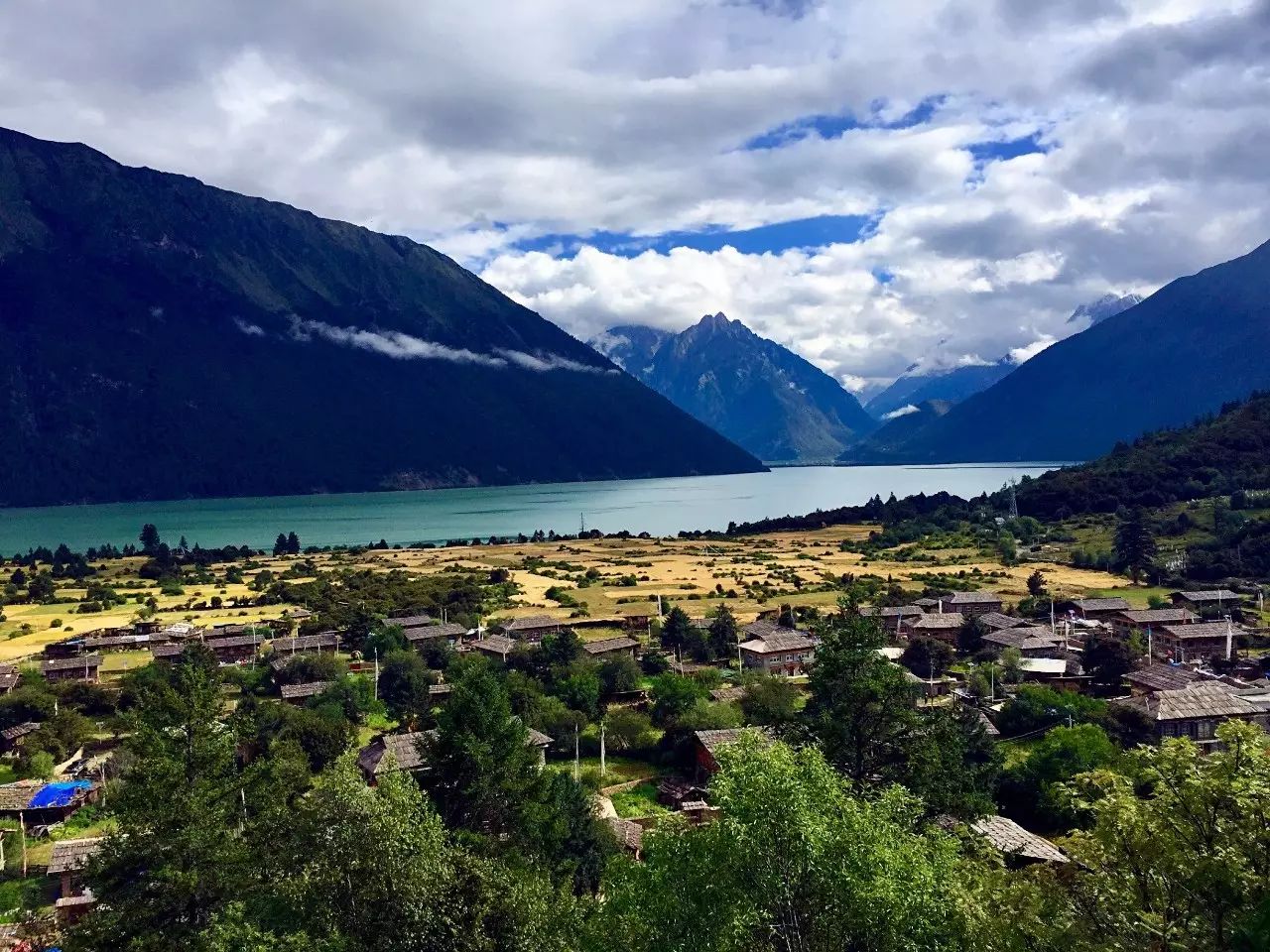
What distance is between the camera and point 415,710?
36344mm

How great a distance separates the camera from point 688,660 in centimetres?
4728

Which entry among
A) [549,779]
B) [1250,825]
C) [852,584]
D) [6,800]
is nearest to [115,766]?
[6,800]

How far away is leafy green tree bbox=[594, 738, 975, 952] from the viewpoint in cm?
1127

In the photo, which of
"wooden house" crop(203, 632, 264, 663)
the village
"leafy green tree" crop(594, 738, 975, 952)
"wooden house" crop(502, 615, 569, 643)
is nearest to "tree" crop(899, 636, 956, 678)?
the village

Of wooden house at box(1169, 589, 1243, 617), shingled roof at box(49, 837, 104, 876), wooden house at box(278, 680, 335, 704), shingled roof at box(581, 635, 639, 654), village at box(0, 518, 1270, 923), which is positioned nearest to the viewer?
shingled roof at box(49, 837, 104, 876)

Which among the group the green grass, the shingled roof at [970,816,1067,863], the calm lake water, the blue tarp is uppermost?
the calm lake water

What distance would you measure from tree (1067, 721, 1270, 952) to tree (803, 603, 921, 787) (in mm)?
7493

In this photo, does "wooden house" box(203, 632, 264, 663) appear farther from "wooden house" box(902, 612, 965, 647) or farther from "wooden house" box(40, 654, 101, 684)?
"wooden house" box(902, 612, 965, 647)

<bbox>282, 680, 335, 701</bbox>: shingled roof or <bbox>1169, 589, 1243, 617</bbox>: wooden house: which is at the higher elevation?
<bbox>1169, 589, 1243, 617</bbox>: wooden house

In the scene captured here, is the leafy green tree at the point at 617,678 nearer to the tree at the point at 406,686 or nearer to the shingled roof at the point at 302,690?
the tree at the point at 406,686

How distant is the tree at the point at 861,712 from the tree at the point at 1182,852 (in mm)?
7493

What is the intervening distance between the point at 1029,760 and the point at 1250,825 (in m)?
18.5

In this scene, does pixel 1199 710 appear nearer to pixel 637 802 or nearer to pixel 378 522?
pixel 637 802

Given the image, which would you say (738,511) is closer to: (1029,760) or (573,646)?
(573,646)
